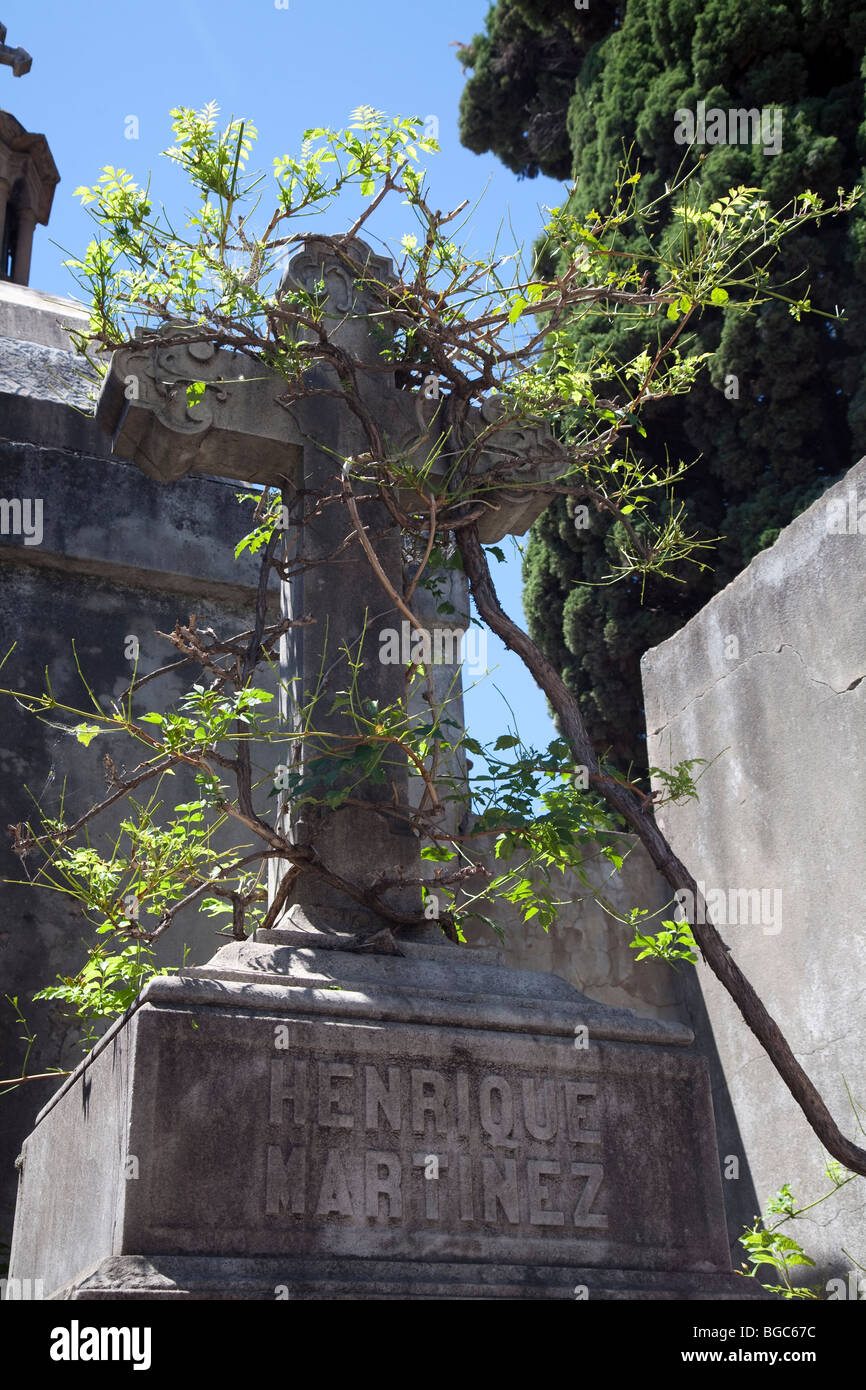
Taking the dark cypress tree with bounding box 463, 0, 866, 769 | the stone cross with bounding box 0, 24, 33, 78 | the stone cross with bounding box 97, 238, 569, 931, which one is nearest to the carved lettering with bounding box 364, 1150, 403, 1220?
the stone cross with bounding box 97, 238, 569, 931

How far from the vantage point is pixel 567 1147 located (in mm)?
2549

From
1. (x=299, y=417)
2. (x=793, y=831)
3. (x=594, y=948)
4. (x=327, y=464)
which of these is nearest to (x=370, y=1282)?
(x=327, y=464)

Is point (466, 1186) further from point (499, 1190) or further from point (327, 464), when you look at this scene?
point (327, 464)

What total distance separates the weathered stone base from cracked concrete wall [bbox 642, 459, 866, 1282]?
1.63 metres

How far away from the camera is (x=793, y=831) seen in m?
4.36

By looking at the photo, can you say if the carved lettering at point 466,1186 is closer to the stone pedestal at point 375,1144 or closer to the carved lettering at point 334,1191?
the stone pedestal at point 375,1144

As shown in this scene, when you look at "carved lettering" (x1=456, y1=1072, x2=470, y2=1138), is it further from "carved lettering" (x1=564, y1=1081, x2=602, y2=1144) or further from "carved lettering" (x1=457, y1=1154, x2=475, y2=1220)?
"carved lettering" (x1=564, y1=1081, x2=602, y2=1144)

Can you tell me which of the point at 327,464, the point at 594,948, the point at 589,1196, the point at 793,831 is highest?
the point at 327,464

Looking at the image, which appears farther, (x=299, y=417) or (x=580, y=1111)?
(x=299, y=417)

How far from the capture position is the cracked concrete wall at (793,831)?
407cm

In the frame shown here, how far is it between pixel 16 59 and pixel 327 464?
26.9 ft
